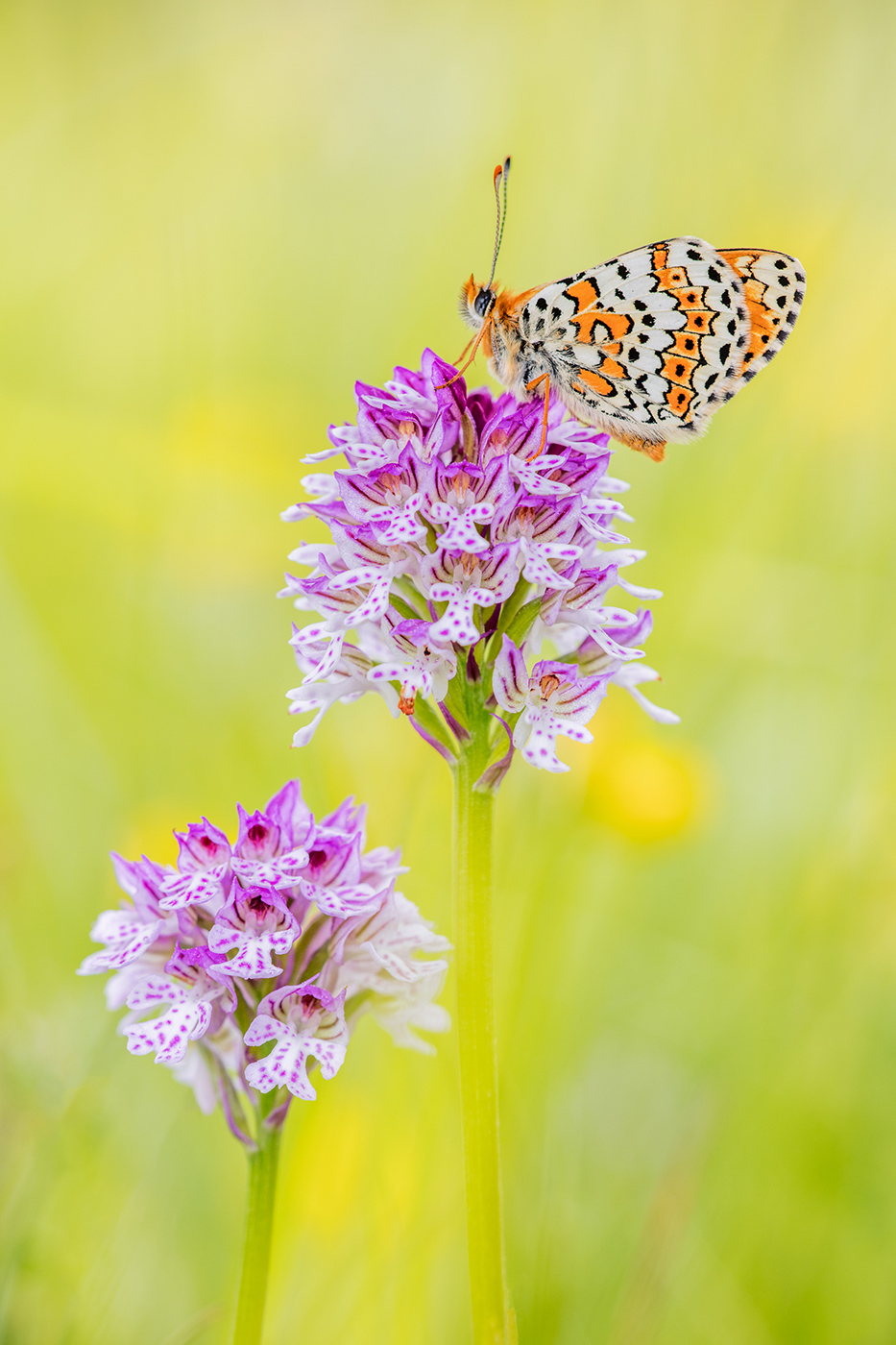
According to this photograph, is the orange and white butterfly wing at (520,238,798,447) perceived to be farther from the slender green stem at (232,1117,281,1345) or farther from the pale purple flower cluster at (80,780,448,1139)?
the slender green stem at (232,1117,281,1345)

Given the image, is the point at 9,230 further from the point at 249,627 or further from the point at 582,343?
the point at 582,343

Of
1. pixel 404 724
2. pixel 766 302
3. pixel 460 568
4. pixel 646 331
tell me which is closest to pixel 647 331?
pixel 646 331

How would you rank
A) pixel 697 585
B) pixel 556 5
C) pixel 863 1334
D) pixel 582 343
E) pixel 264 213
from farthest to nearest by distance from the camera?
1. pixel 264 213
2. pixel 556 5
3. pixel 697 585
4. pixel 863 1334
5. pixel 582 343

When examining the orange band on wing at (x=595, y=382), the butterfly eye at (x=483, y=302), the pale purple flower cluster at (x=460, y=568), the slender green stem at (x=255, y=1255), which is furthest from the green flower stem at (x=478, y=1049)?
the butterfly eye at (x=483, y=302)

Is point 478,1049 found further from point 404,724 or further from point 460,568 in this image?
point 404,724

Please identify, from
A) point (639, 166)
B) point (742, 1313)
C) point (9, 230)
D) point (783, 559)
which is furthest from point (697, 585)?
point (9, 230)

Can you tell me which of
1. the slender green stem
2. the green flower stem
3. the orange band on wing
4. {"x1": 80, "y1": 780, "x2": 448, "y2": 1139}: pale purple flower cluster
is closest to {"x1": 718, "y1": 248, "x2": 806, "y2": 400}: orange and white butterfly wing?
the orange band on wing
